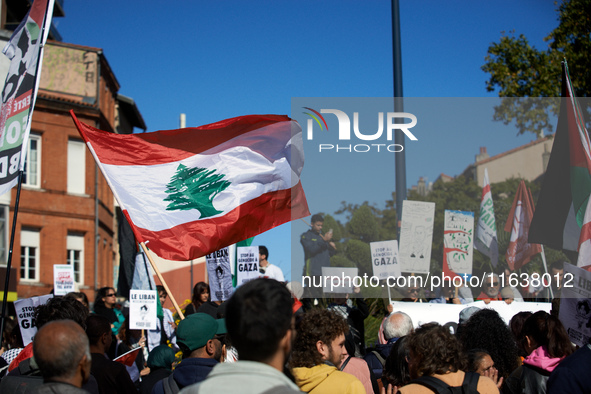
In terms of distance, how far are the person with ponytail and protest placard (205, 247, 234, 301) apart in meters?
4.83

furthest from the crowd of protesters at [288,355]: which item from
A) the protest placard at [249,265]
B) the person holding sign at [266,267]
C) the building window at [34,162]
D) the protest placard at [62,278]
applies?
the building window at [34,162]

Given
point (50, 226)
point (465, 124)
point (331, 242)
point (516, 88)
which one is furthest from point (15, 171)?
point (50, 226)

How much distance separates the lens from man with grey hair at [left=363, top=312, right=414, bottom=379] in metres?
6.09

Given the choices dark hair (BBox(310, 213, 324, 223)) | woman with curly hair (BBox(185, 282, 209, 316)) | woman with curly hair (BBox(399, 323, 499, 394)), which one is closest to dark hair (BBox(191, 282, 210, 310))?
woman with curly hair (BBox(185, 282, 209, 316))

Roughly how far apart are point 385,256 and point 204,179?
7.47 feet

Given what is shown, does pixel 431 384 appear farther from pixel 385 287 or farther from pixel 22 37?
pixel 22 37

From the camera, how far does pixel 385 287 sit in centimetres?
834

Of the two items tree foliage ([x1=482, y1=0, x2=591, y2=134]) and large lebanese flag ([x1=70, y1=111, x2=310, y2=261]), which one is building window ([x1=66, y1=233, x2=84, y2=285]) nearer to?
tree foliage ([x1=482, y1=0, x2=591, y2=134])

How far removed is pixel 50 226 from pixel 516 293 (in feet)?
90.0

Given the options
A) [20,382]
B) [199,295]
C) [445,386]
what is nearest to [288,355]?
[445,386]

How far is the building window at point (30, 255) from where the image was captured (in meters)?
30.4

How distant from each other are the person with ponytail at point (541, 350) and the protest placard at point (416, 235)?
3.40 m

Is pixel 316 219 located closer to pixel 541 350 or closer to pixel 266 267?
pixel 266 267

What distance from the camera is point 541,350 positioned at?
461 cm
